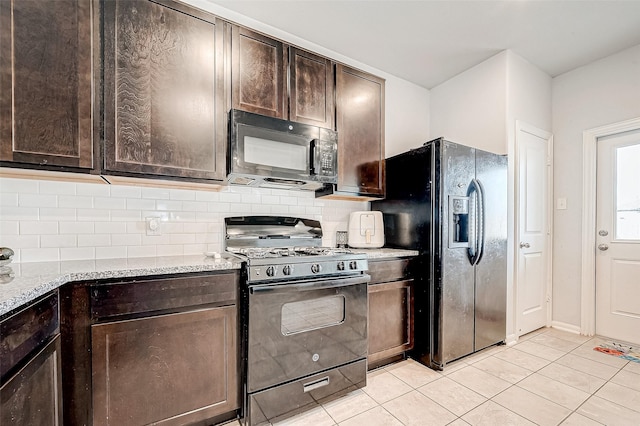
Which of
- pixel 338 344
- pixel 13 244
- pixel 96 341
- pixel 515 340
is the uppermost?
pixel 13 244

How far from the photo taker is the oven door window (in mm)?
1728

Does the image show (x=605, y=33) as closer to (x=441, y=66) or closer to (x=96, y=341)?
(x=441, y=66)

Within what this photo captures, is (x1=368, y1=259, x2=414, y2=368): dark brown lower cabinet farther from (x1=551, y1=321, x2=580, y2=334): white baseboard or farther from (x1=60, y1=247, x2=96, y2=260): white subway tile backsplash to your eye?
(x1=551, y1=321, x2=580, y2=334): white baseboard

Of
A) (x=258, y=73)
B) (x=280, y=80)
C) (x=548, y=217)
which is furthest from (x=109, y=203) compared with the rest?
(x=548, y=217)

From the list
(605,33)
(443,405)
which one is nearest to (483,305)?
(443,405)

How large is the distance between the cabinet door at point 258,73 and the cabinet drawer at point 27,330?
1.49m

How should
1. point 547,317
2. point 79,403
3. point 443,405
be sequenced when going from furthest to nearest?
point 547,317 → point 443,405 → point 79,403

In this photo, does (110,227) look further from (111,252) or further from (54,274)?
(54,274)

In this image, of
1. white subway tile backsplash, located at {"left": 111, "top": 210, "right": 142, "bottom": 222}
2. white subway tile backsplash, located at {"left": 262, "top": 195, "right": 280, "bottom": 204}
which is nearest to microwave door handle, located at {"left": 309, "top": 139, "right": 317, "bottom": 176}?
white subway tile backsplash, located at {"left": 262, "top": 195, "right": 280, "bottom": 204}

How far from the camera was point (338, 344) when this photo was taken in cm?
189

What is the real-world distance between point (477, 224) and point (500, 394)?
49.2 inches

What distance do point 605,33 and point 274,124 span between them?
9.78 feet

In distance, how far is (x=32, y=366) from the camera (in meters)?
1.04

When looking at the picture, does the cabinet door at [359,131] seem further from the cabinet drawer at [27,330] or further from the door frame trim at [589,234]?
the door frame trim at [589,234]
